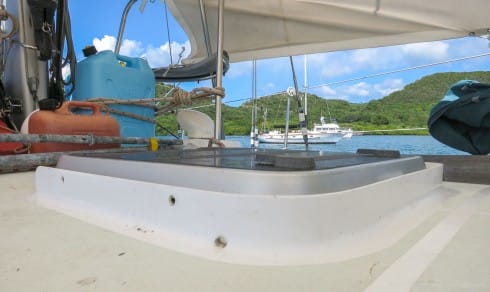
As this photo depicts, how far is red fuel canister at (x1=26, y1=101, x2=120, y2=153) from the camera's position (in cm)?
120

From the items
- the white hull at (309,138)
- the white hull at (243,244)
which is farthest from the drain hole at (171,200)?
the white hull at (309,138)

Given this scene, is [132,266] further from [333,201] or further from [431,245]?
[431,245]

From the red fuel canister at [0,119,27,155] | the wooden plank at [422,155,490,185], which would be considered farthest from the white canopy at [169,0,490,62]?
the red fuel canister at [0,119,27,155]

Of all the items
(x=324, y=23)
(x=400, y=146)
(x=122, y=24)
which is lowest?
(x=400, y=146)

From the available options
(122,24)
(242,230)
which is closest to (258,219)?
(242,230)

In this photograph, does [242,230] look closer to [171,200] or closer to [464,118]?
[171,200]

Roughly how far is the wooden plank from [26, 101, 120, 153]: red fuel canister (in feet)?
4.41

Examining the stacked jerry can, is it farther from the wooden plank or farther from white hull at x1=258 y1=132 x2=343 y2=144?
white hull at x1=258 y1=132 x2=343 y2=144

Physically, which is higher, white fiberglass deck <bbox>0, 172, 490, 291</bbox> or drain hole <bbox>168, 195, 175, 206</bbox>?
drain hole <bbox>168, 195, 175, 206</bbox>

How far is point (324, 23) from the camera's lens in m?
2.09

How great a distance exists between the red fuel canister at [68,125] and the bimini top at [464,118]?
4.62 feet

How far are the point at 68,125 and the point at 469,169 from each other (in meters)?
1.52

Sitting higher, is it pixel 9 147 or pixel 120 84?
pixel 120 84

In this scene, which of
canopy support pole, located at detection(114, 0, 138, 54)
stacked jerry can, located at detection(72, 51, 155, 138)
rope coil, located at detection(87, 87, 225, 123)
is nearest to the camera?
rope coil, located at detection(87, 87, 225, 123)
